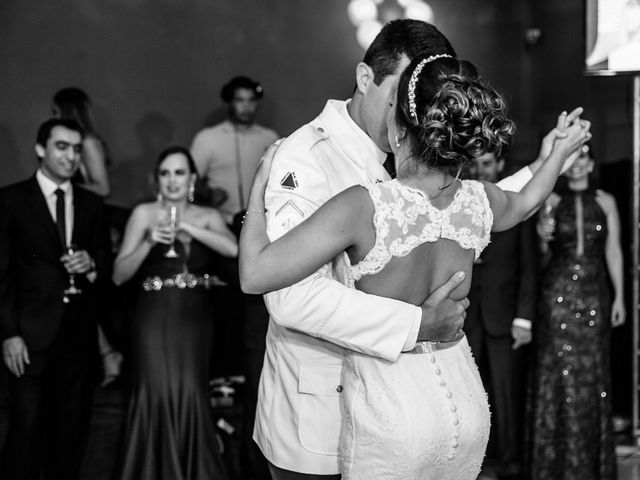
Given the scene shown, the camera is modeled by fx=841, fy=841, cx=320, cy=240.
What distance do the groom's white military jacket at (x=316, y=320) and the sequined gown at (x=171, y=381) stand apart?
202cm

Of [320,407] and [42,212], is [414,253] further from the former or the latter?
[42,212]

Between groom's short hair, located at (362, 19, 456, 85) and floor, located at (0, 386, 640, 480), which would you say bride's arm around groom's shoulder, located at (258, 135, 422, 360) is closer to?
groom's short hair, located at (362, 19, 456, 85)

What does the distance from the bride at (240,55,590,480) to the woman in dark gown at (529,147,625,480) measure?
284 cm

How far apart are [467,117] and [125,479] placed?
3008mm

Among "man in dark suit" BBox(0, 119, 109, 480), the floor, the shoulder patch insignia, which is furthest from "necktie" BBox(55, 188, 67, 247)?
the shoulder patch insignia

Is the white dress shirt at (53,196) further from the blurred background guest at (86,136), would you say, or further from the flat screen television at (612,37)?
the flat screen television at (612,37)

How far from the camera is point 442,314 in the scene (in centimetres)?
189

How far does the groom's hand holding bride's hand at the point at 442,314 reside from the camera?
6.17ft

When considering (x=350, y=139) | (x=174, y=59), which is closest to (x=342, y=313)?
(x=350, y=139)

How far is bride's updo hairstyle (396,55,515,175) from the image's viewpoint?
1.80 metres

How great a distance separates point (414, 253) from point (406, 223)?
0.07m

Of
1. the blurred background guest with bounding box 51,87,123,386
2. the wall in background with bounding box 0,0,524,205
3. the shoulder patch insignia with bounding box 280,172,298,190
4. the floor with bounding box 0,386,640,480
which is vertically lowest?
the floor with bounding box 0,386,640,480

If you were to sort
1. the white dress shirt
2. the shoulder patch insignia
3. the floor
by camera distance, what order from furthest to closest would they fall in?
the floor → the white dress shirt → the shoulder patch insignia

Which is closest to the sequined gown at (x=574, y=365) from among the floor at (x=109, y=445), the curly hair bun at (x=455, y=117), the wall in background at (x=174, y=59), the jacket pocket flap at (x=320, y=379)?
the floor at (x=109, y=445)
